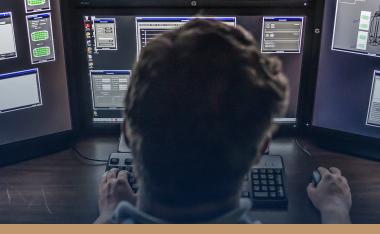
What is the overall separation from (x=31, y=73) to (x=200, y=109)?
0.81 m

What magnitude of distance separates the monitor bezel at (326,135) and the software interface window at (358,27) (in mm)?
58

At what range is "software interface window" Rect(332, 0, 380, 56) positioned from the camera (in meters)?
1.53

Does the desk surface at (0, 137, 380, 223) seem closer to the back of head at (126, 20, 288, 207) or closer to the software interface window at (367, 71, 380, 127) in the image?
the software interface window at (367, 71, 380, 127)

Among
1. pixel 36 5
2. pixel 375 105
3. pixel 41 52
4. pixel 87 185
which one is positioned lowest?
pixel 87 185

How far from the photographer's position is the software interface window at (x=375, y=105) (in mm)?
1586

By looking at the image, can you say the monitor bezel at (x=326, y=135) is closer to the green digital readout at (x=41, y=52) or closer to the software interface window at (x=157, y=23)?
the software interface window at (x=157, y=23)

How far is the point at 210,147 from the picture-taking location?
0.93m

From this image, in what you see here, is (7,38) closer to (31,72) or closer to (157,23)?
(31,72)

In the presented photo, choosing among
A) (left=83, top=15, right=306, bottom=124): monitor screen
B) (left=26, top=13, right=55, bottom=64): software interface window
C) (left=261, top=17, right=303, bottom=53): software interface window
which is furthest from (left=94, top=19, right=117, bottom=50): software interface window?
(left=261, top=17, right=303, bottom=53): software interface window

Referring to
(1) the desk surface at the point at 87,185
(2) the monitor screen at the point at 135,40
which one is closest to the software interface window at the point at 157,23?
(2) the monitor screen at the point at 135,40

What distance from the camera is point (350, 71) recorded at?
1.61 metres

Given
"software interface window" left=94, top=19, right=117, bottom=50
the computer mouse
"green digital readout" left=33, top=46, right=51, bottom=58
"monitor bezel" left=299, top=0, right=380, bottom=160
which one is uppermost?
"software interface window" left=94, top=19, right=117, bottom=50

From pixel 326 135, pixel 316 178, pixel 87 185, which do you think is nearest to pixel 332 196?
pixel 316 178

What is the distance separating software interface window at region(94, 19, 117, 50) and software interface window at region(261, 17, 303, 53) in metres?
0.39
